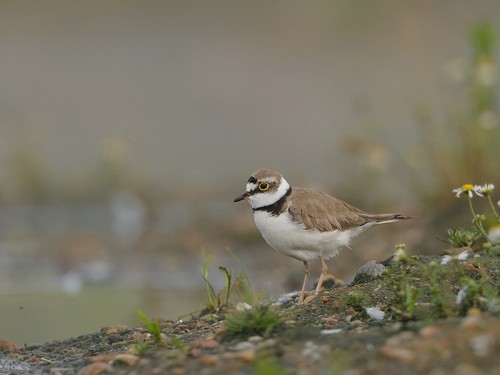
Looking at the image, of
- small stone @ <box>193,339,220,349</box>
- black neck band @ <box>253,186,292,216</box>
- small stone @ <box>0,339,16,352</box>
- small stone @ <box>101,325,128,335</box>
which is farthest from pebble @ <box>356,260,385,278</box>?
small stone @ <box>0,339,16,352</box>

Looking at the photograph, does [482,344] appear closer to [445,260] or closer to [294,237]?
[445,260]

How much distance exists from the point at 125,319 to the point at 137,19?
37.5ft

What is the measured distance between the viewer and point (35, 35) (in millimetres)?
19406

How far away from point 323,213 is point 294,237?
11.0 inches

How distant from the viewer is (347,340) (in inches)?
210

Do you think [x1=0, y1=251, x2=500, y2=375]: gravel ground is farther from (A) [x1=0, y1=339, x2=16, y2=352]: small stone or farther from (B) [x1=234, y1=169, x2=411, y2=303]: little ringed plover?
(B) [x1=234, y1=169, x2=411, y2=303]: little ringed plover

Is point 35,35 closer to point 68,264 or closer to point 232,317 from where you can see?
point 68,264

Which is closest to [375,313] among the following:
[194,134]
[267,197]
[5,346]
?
[267,197]

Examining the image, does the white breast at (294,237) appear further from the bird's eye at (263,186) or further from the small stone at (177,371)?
the small stone at (177,371)

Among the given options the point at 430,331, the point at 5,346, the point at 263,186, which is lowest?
the point at 5,346

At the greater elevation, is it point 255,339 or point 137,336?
point 255,339

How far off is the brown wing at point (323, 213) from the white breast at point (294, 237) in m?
0.04

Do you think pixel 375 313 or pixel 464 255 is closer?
pixel 375 313

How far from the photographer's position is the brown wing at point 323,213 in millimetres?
7305
